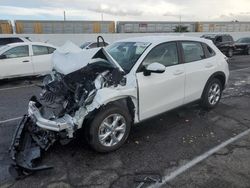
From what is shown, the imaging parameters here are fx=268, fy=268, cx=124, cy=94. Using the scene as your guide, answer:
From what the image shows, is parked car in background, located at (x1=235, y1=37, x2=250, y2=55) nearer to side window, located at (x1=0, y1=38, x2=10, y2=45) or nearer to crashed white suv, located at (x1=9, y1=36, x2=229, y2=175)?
side window, located at (x1=0, y1=38, x2=10, y2=45)

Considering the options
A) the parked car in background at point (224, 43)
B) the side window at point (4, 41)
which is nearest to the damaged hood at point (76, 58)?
the side window at point (4, 41)

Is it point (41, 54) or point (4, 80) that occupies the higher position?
point (41, 54)

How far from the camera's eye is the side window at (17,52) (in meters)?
9.76

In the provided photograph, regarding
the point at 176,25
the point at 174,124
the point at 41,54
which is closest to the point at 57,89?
the point at 174,124

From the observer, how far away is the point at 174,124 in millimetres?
5410

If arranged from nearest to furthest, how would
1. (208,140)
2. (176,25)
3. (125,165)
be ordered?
(125,165) < (208,140) < (176,25)

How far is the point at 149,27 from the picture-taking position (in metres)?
30.6

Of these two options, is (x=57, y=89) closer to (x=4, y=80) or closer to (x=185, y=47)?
(x=185, y=47)

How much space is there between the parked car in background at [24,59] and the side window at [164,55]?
6.69m

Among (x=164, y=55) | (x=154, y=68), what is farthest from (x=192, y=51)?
(x=154, y=68)

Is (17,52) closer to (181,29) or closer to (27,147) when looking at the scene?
(27,147)

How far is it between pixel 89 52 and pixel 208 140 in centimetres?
252

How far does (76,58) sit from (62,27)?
2357 centimetres

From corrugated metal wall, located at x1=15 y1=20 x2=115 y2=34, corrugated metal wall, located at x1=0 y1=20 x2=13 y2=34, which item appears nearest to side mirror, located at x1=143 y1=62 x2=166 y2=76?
corrugated metal wall, located at x1=0 y1=20 x2=13 y2=34
